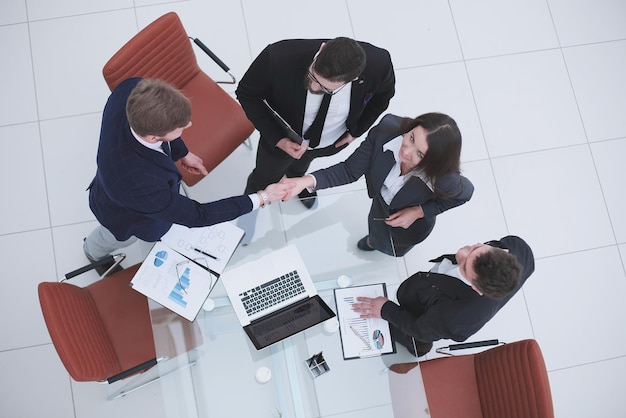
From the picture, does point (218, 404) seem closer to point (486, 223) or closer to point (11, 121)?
point (486, 223)

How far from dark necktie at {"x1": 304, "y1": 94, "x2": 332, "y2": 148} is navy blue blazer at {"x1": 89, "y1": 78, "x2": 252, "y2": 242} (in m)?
0.50

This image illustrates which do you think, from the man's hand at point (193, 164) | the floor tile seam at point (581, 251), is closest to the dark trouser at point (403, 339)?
the man's hand at point (193, 164)

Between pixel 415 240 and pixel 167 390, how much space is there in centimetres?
146

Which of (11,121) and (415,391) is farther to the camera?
(11,121)

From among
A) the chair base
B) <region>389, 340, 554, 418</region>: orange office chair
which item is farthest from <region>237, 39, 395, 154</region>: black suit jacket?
<region>389, 340, 554, 418</region>: orange office chair

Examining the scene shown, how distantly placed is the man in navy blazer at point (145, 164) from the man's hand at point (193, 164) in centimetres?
35

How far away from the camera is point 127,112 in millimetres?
1839

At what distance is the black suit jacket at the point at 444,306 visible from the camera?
2.05m

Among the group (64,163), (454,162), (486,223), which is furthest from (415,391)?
(64,163)

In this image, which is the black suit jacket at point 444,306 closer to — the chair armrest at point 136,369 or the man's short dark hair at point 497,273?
the man's short dark hair at point 497,273

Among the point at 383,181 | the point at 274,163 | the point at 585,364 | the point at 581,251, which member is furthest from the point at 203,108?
the point at 585,364

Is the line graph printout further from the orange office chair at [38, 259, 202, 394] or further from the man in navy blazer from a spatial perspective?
the orange office chair at [38, 259, 202, 394]

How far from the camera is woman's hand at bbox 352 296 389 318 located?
7.47 ft

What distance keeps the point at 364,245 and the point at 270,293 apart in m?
0.63
